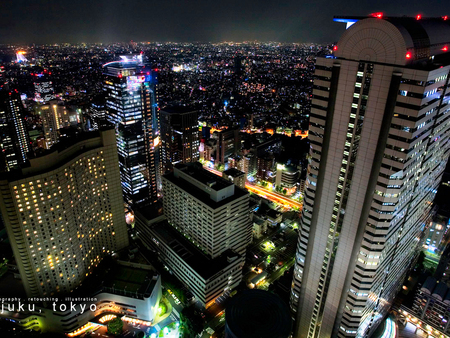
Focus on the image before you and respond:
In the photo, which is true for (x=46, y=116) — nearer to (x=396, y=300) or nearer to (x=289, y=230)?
(x=289, y=230)

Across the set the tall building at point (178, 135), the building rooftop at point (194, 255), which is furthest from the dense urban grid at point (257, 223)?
the tall building at point (178, 135)

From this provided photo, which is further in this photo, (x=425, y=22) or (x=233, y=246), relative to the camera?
(x=233, y=246)

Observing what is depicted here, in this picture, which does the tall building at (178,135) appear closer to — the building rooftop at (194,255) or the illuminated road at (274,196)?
the illuminated road at (274,196)

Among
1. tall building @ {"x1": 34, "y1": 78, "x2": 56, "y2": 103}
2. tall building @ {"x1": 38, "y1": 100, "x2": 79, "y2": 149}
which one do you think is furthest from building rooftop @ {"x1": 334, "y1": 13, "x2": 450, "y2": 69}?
tall building @ {"x1": 34, "y1": 78, "x2": 56, "y2": 103}

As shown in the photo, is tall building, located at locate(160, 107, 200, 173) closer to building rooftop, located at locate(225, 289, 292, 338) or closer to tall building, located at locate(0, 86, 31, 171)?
tall building, located at locate(0, 86, 31, 171)

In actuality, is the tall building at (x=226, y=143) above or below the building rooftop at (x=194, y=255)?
above

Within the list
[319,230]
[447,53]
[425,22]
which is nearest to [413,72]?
[425,22]
